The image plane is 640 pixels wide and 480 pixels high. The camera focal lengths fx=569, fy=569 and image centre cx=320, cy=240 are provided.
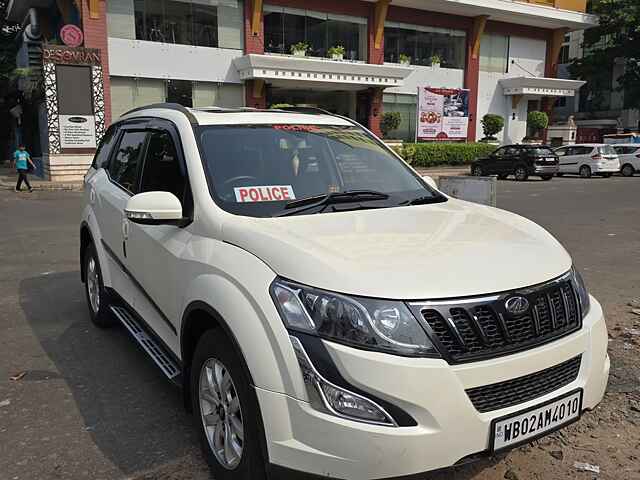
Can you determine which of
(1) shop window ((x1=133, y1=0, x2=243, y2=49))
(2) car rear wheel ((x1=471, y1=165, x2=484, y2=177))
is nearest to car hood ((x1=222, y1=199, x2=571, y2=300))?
(1) shop window ((x1=133, y1=0, x2=243, y2=49))

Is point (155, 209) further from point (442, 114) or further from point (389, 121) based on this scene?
point (442, 114)

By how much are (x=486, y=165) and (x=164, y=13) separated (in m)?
15.0

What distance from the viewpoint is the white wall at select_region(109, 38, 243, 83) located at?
21688 mm

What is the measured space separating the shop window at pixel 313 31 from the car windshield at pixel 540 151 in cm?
951

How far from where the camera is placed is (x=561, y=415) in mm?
2402

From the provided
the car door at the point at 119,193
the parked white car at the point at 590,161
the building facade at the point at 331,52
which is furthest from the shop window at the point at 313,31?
the car door at the point at 119,193

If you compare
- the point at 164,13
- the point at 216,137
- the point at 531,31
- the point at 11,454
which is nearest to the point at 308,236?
the point at 216,137

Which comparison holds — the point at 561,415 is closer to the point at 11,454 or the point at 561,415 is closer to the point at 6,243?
the point at 11,454

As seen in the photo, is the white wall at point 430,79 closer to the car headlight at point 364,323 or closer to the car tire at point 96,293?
the car tire at point 96,293

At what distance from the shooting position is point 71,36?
20.2 m

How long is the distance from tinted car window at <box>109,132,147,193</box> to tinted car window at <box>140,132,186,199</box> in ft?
0.65

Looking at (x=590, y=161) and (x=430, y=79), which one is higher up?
(x=430, y=79)

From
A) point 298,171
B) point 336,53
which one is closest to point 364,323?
point 298,171

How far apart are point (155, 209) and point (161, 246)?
0.39m
